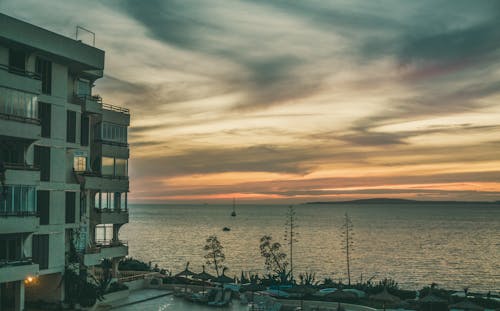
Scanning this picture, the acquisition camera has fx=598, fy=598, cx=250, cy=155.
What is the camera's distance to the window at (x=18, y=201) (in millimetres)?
31172

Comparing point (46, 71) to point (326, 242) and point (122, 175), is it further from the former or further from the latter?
point (326, 242)

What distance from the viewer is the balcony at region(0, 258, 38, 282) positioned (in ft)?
101

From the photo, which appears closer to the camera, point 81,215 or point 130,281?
point 81,215

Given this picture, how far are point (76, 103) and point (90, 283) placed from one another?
11.7 meters

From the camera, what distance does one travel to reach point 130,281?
46.2 m

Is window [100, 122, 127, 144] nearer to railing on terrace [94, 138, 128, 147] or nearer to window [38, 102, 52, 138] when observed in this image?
railing on terrace [94, 138, 128, 147]

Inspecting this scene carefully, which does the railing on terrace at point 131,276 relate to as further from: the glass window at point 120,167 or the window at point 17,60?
the window at point 17,60

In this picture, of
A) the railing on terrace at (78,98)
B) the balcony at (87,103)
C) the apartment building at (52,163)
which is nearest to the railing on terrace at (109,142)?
the apartment building at (52,163)

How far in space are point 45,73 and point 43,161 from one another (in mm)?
5311

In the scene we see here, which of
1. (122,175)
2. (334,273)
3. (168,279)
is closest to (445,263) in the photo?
(334,273)

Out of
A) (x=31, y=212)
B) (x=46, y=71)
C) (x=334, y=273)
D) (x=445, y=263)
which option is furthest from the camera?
(x=445, y=263)

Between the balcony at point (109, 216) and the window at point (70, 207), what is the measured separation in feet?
10.2

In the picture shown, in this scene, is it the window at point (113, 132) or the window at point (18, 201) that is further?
the window at point (113, 132)

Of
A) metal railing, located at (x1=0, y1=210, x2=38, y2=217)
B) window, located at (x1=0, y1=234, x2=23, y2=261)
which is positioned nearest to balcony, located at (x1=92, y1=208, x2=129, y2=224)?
metal railing, located at (x1=0, y1=210, x2=38, y2=217)
